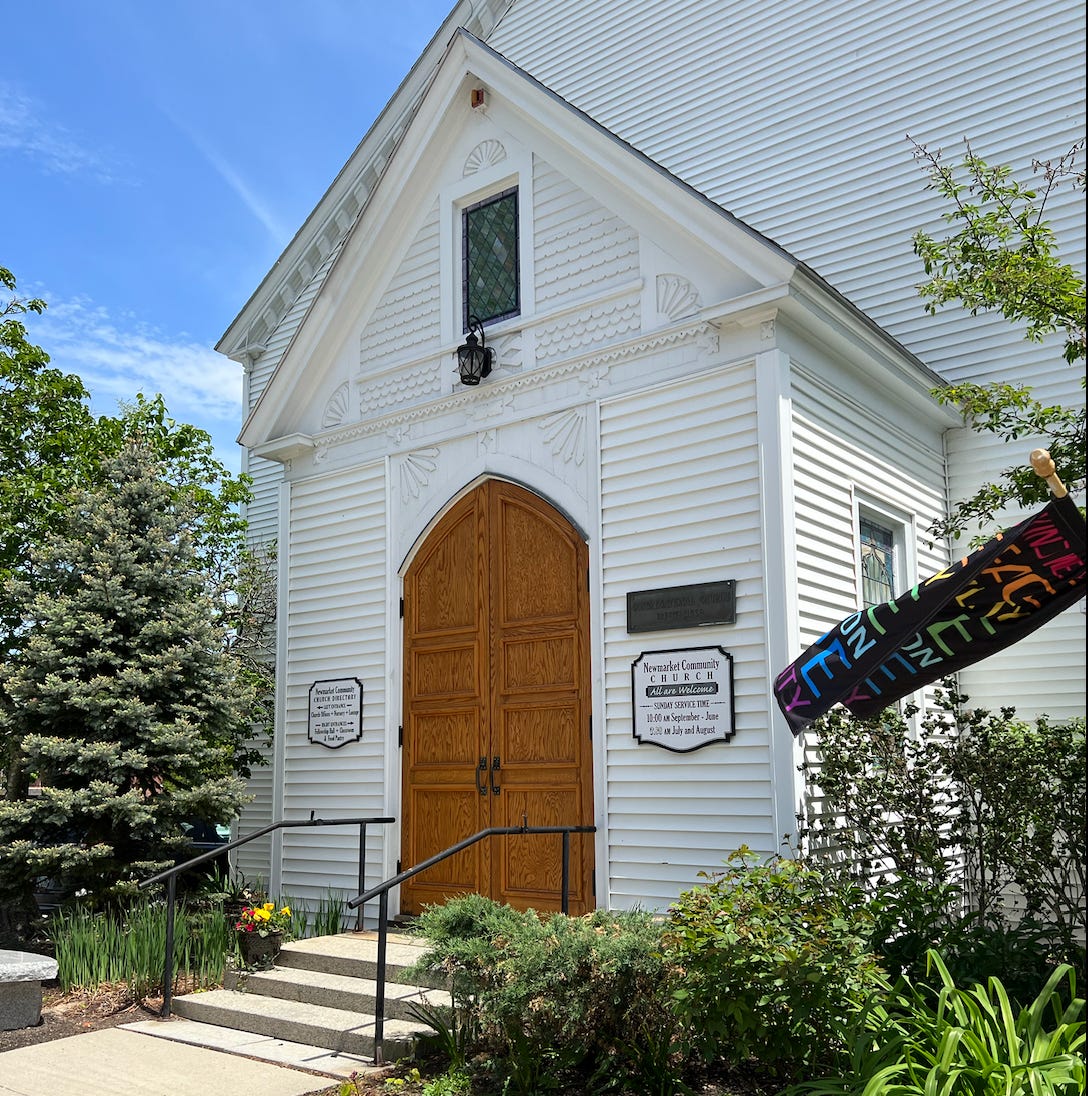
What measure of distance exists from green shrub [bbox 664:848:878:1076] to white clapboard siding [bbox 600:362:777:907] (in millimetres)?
2082

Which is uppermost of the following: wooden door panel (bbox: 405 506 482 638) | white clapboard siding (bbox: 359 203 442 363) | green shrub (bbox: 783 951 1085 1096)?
white clapboard siding (bbox: 359 203 442 363)

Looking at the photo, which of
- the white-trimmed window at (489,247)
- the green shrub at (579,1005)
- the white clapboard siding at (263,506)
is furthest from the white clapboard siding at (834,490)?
the white clapboard siding at (263,506)

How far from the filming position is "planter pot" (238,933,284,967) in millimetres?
8625

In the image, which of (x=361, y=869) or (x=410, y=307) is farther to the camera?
(x=410, y=307)

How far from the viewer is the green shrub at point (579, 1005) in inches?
226

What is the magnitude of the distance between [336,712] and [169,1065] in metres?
3.85

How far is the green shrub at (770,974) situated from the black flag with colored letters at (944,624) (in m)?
0.96

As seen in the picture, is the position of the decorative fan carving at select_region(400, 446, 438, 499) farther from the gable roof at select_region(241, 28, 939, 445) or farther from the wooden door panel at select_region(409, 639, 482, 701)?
the gable roof at select_region(241, 28, 939, 445)

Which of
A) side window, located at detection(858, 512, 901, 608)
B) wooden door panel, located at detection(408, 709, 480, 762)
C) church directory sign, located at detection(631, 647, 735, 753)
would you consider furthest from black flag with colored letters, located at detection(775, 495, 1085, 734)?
wooden door panel, located at detection(408, 709, 480, 762)

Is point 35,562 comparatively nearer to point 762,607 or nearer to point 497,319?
point 497,319

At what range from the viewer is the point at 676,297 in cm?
857

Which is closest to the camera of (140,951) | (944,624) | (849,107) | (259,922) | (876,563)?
(944,624)

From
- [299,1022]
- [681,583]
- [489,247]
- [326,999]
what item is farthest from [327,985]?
[489,247]

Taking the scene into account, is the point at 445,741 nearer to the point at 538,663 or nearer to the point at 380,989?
the point at 538,663
